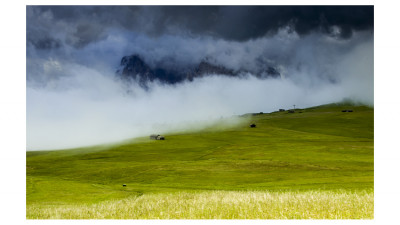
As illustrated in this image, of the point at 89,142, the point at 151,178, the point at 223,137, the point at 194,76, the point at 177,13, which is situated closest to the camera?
the point at 177,13

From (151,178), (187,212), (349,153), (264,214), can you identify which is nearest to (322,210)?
(264,214)

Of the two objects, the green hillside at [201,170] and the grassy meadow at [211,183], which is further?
the green hillside at [201,170]

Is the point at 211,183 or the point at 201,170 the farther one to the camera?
the point at 201,170

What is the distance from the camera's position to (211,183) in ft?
169

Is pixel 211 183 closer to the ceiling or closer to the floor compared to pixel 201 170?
closer to the ceiling

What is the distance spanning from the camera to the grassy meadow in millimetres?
14605

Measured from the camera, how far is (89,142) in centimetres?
18600

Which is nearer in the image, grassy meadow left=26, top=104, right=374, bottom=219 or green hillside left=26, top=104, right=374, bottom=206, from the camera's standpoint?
grassy meadow left=26, top=104, right=374, bottom=219

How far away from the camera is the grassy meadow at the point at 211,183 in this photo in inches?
575

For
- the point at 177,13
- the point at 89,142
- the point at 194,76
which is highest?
the point at 194,76

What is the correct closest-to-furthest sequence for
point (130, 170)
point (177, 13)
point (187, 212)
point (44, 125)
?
point (187, 212), point (177, 13), point (130, 170), point (44, 125)
